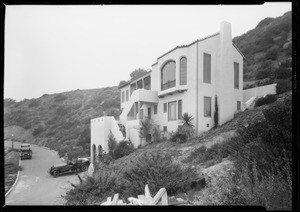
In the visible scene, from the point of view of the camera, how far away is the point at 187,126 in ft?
33.9

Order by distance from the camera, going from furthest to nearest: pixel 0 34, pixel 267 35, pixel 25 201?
pixel 267 35, pixel 25 201, pixel 0 34

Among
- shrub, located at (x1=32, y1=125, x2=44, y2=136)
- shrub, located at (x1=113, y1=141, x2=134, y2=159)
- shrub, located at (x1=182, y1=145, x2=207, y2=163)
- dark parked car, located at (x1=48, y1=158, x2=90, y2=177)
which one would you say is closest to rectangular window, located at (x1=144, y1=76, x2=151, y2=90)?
shrub, located at (x1=113, y1=141, x2=134, y2=159)

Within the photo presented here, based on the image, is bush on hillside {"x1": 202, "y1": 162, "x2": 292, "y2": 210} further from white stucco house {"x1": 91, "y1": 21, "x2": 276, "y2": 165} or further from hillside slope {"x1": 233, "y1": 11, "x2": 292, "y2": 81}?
hillside slope {"x1": 233, "y1": 11, "x2": 292, "y2": 81}

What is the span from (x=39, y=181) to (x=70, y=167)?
1.65 meters

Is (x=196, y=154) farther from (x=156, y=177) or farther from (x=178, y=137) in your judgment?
(x=156, y=177)

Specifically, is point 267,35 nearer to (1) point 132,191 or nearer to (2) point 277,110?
(2) point 277,110

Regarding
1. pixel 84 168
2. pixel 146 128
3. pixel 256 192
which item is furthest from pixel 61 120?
pixel 256 192

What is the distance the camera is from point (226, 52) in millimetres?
11109

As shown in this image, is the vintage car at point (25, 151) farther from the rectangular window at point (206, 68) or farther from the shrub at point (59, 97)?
the rectangular window at point (206, 68)

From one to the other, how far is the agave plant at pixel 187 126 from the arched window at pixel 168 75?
2.60m

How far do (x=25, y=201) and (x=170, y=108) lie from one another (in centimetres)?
861

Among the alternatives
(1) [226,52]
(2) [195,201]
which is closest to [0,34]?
(2) [195,201]

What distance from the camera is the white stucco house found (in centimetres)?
1047

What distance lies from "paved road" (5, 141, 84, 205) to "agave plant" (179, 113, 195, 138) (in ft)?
18.7
